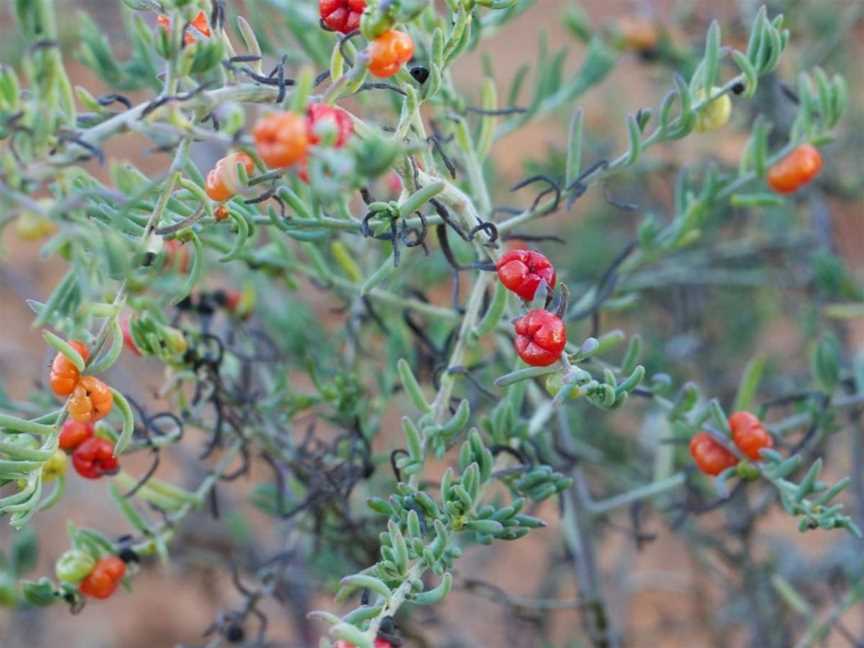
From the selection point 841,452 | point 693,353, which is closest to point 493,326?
point 693,353

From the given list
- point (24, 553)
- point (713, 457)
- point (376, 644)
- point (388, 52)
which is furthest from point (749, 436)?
point (24, 553)

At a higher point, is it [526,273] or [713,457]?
[526,273]

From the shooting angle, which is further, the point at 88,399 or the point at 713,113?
the point at 713,113

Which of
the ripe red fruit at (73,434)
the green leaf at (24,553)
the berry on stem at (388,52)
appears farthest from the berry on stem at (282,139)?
the green leaf at (24,553)

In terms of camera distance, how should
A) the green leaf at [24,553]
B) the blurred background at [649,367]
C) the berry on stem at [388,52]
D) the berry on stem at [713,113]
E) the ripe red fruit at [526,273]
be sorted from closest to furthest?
the berry on stem at [388,52]
the ripe red fruit at [526,273]
the berry on stem at [713,113]
the green leaf at [24,553]
the blurred background at [649,367]

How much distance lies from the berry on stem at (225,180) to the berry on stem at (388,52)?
0.36ft

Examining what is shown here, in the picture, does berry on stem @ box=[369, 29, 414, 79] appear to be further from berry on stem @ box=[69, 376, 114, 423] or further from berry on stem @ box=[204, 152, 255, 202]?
berry on stem @ box=[69, 376, 114, 423]

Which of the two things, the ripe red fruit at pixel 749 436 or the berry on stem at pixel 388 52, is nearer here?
the berry on stem at pixel 388 52

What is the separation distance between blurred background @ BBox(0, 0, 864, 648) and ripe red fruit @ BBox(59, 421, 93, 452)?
170 mm

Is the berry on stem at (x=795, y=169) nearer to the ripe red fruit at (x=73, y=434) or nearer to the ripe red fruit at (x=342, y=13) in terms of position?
the ripe red fruit at (x=342, y=13)

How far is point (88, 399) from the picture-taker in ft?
2.34

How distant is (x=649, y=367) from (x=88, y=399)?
899 millimetres

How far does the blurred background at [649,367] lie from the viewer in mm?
1578

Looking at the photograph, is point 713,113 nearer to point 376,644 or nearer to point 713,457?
point 713,457
